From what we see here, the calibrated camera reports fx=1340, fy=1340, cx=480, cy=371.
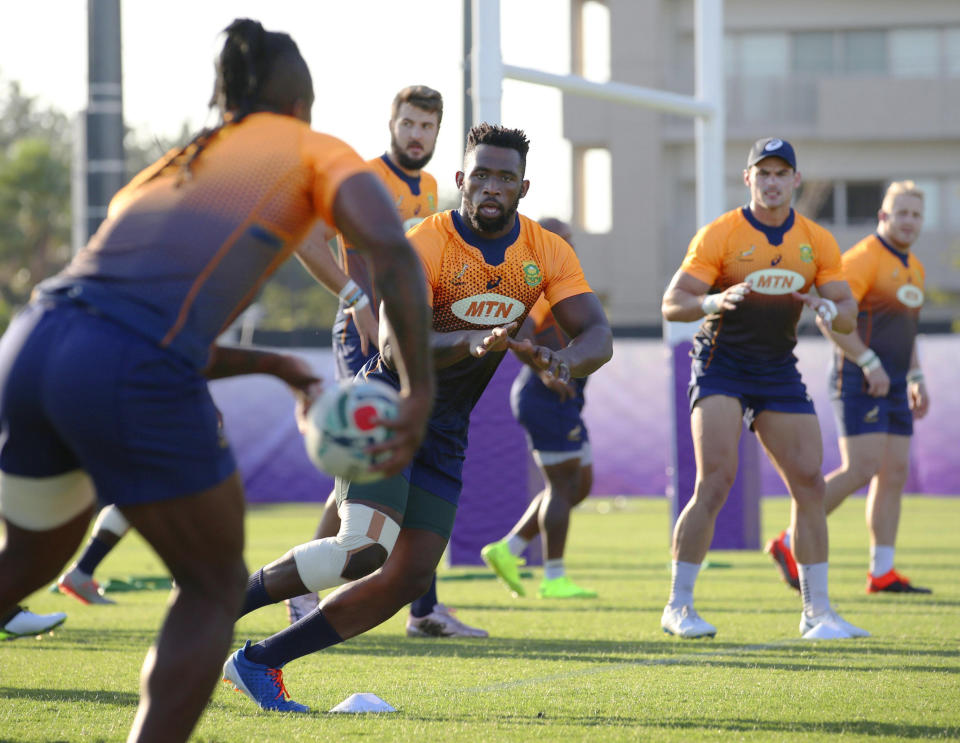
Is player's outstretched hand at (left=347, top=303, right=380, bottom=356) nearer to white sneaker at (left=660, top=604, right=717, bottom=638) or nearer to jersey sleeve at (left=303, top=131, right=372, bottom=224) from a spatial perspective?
white sneaker at (left=660, top=604, right=717, bottom=638)

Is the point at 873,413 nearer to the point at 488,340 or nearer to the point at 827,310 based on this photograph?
the point at 827,310

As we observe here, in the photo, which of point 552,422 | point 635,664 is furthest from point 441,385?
point 552,422

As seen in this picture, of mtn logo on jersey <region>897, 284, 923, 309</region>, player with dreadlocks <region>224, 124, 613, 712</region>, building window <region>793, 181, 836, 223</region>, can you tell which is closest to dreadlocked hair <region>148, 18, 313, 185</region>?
player with dreadlocks <region>224, 124, 613, 712</region>

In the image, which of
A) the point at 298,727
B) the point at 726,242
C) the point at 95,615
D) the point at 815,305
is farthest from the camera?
the point at 95,615

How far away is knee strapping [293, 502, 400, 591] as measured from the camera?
4.79 meters

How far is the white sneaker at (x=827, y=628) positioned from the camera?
6.84 m

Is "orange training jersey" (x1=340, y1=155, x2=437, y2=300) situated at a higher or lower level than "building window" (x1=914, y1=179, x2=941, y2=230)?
lower

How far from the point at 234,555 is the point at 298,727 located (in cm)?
153

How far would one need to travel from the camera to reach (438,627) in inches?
276

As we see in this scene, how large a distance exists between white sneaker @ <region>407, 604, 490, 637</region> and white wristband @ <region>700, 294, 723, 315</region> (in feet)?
6.76

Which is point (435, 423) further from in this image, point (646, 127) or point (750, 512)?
point (646, 127)

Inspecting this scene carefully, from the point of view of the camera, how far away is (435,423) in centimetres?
514

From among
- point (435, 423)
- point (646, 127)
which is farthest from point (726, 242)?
point (646, 127)

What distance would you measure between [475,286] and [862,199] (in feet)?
122
